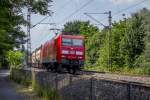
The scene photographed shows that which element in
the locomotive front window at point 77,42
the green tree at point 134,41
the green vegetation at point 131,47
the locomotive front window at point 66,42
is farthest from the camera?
the green tree at point 134,41

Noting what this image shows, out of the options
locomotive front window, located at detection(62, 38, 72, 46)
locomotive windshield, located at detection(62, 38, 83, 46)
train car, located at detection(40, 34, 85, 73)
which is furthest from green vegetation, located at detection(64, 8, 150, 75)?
locomotive front window, located at detection(62, 38, 72, 46)

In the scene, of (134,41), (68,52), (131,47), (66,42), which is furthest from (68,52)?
(131,47)

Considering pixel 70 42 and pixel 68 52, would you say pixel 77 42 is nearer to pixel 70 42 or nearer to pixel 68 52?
pixel 70 42

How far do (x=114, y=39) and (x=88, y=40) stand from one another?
53.2 ft

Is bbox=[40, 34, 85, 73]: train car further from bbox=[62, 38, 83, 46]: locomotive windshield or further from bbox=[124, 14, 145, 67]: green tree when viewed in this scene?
bbox=[124, 14, 145, 67]: green tree

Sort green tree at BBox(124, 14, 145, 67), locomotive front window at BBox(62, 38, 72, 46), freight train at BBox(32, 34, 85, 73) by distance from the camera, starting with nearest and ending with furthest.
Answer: freight train at BBox(32, 34, 85, 73)
locomotive front window at BBox(62, 38, 72, 46)
green tree at BBox(124, 14, 145, 67)

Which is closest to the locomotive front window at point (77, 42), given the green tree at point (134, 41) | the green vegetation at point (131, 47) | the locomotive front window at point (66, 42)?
the locomotive front window at point (66, 42)

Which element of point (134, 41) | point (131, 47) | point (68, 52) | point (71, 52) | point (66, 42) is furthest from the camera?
point (131, 47)

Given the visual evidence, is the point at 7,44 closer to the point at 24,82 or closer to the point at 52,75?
the point at 24,82

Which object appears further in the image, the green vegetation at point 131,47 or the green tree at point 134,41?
the green tree at point 134,41

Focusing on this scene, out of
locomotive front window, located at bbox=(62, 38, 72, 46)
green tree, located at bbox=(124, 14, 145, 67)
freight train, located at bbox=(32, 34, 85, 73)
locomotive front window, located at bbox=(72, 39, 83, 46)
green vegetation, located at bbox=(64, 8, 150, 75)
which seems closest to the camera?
freight train, located at bbox=(32, 34, 85, 73)

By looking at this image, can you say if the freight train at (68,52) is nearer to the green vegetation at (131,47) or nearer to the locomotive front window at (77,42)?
the locomotive front window at (77,42)

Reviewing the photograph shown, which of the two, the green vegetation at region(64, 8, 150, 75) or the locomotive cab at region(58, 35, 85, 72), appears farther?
the green vegetation at region(64, 8, 150, 75)

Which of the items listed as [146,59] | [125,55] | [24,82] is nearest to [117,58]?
[125,55]
